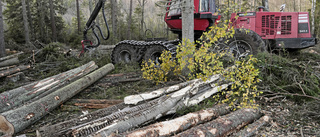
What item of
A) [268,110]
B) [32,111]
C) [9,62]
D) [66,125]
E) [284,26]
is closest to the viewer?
[66,125]

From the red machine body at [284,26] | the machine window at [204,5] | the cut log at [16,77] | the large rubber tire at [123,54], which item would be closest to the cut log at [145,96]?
the machine window at [204,5]

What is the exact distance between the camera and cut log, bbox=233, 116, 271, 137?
10.9 ft

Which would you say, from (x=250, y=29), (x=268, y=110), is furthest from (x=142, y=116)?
(x=250, y=29)

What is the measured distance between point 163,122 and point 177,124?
21 cm

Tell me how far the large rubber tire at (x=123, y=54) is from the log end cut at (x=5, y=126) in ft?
16.8

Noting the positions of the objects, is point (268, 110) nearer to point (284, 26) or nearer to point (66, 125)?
point (66, 125)

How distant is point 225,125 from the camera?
323 cm

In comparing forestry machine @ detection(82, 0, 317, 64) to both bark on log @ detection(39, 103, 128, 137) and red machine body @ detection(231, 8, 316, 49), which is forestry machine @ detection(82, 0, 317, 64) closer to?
red machine body @ detection(231, 8, 316, 49)

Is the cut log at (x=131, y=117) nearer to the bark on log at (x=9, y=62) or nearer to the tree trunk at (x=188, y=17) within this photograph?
the tree trunk at (x=188, y=17)

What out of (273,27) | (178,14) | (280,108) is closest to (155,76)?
(178,14)

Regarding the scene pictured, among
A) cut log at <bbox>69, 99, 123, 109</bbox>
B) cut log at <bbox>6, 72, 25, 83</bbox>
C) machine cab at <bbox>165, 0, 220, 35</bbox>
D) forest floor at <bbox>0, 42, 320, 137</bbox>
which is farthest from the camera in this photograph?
cut log at <bbox>6, 72, 25, 83</bbox>

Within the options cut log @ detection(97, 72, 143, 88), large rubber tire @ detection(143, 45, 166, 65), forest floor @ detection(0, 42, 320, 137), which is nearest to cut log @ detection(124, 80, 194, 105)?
forest floor @ detection(0, 42, 320, 137)

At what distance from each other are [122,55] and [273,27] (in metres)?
5.97

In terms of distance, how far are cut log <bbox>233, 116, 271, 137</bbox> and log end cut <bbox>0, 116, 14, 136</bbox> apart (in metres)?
3.66
